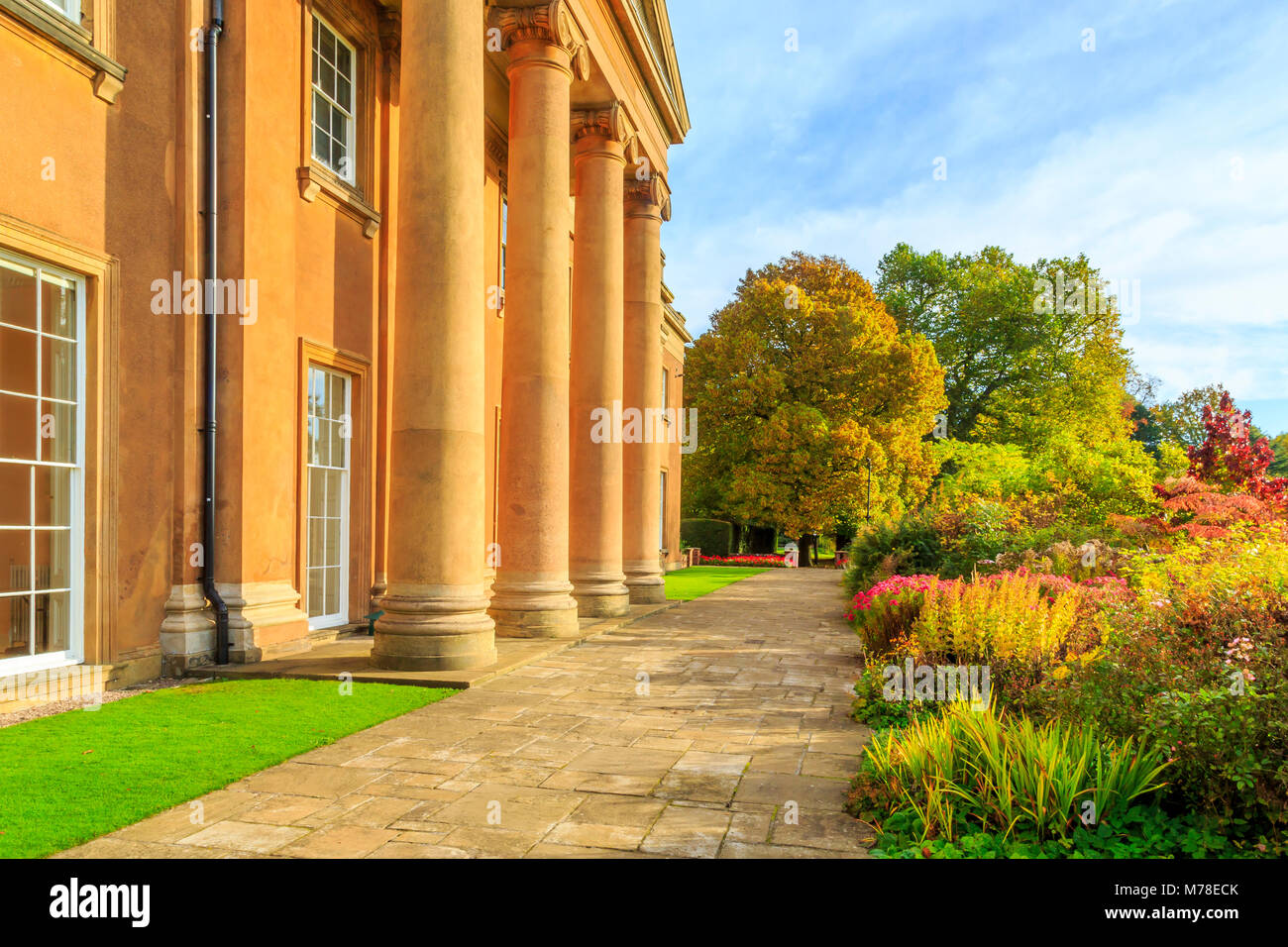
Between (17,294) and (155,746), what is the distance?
4352 millimetres

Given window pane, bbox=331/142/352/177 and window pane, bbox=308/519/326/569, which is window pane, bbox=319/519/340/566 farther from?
window pane, bbox=331/142/352/177

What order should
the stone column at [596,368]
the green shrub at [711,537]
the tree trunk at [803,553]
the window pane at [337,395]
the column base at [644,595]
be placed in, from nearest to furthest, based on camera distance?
1. the window pane at [337,395]
2. the stone column at [596,368]
3. the column base at [644,595]
4. the tree trunk at [803,553]
5. the green shrub at [711,537]

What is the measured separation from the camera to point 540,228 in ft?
40.5

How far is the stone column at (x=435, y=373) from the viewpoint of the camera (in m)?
9.20

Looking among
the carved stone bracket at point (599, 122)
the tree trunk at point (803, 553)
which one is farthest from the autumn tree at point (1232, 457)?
the tree trunk at point (803, 553)

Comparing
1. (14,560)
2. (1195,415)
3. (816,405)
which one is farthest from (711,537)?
(14,560)

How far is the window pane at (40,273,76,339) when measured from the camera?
7.80 metres

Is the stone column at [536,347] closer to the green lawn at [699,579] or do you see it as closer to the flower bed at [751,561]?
the green lawn at [699,579]

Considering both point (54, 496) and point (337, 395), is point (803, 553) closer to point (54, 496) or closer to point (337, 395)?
point (337, 395)

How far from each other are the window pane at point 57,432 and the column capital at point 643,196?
42.0 ft

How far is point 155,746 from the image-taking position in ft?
20.2
